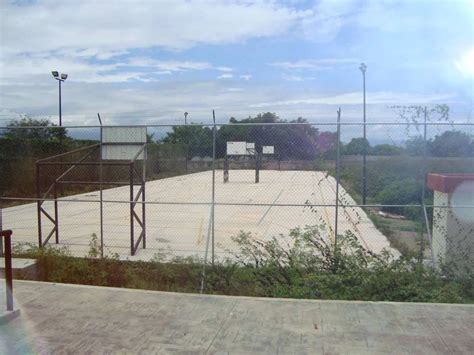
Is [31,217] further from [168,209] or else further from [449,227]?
[449,227]

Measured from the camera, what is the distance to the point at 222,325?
5.43 metres

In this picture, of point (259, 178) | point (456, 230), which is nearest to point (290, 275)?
point (456, 230)

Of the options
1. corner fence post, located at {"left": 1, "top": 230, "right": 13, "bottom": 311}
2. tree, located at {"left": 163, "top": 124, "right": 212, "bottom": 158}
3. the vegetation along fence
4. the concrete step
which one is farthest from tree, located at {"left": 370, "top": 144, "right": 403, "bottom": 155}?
the concrete step

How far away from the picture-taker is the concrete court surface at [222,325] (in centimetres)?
482

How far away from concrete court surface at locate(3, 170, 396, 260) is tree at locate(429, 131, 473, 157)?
6.51 feet

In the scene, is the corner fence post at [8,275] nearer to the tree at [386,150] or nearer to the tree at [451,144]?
the tree at [386,150]

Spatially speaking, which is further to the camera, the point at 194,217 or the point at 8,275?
the point at 194,217

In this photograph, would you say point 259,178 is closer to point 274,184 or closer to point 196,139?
point 274,184

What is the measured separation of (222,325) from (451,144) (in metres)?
5.84

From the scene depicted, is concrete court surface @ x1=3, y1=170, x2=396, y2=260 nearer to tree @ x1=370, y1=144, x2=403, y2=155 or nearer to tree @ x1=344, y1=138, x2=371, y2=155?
tree @ x1=344, y1=138, x2=371, y2=155

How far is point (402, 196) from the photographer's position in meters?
9.57

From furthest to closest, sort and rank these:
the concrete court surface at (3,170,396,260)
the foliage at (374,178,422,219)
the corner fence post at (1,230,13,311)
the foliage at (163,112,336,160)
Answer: the concrete court surface at (3,170,396,260) → the foliage at (374,178,422,219) → the foliage at (163,112,336,160) → the corner fence post at (1,230,13,311)

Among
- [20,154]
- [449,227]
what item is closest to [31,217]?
[20,154]

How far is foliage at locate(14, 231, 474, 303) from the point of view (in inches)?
266
